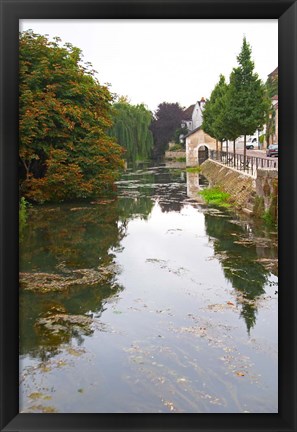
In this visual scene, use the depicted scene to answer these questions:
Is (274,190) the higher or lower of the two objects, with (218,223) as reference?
higher

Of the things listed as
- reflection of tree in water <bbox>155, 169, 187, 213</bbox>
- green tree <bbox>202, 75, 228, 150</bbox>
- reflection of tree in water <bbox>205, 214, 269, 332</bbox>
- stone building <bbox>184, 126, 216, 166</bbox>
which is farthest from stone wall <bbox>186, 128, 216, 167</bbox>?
reflection of tree in water <bbox>205, 214, 269, 332</bbox>

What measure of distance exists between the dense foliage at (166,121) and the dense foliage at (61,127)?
18.1m

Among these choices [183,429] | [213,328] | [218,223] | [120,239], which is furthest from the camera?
[218,223]

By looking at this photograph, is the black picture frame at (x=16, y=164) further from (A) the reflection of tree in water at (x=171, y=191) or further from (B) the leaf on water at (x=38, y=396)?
(A) the reflection of tree in water at (x=171, y=191)

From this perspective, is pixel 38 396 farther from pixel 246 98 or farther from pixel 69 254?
pixel 246 98

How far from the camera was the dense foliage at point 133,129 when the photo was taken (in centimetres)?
2884

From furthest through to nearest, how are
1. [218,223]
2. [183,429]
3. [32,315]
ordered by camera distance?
[218,223] < [32,315] < [183,429]

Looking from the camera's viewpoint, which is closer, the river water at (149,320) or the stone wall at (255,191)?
the river water at (149,320)

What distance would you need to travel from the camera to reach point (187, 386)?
4801 millimetres

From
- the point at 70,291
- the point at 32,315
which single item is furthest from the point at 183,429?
the point at 70,291

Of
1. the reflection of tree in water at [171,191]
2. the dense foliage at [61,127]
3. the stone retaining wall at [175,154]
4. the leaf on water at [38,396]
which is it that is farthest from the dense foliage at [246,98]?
the stone retaining wall at [175,154]

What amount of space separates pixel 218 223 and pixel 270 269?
516 cm

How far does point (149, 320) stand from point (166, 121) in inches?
1295
